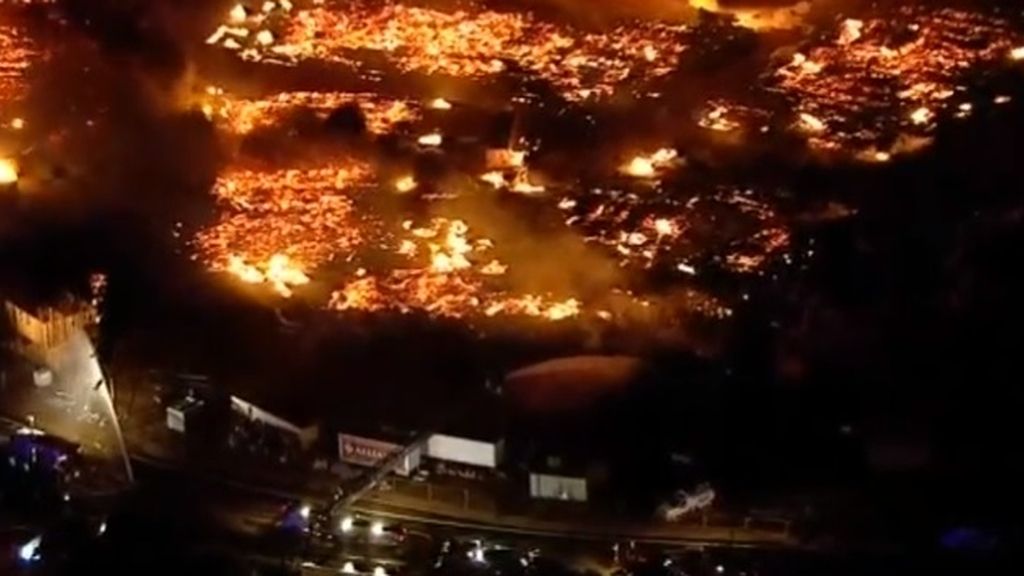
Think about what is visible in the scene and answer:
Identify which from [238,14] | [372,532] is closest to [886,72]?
[238,14]

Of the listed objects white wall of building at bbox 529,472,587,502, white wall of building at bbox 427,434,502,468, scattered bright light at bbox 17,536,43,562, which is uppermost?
white wall of building at bbox 427,434,502,468

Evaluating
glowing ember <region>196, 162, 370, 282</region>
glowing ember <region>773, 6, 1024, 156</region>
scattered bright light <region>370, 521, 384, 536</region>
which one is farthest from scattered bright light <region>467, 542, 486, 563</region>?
glowing ember <region>773, 6, 1024, 156</region>

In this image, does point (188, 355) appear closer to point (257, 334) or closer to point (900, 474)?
point (257, 334)

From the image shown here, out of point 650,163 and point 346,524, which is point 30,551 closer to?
point 346,524

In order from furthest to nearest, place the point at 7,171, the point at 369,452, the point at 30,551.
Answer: the point at 7,171, the point at 369,452, the point at 30,551

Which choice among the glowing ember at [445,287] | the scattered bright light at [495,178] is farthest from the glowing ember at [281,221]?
the scattered bright light at [495,178]

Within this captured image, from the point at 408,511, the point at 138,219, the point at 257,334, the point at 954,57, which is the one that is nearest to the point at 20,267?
the point at 138,219

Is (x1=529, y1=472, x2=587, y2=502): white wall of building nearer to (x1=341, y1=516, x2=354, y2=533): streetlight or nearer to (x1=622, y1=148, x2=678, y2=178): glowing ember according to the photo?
(x1=341, y1=516, x2=354, y2=533): streetlight
